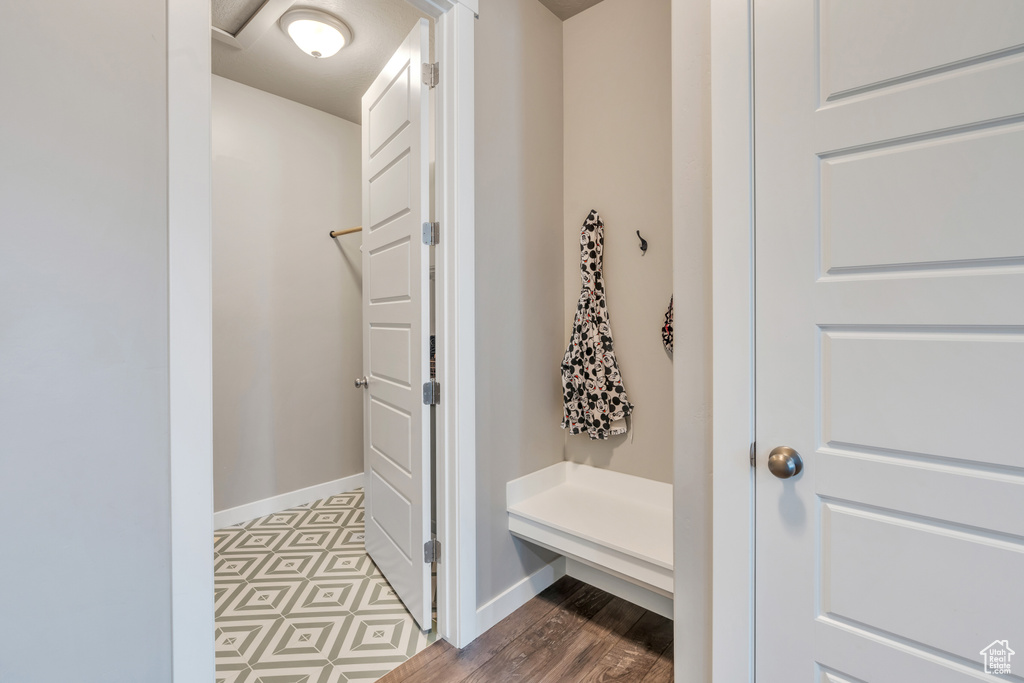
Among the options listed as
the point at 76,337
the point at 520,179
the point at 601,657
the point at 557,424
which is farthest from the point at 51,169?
the point at 601,657

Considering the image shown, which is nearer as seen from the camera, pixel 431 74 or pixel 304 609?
pixel 431 74

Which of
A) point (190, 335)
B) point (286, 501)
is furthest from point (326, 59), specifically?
point (286, 501)

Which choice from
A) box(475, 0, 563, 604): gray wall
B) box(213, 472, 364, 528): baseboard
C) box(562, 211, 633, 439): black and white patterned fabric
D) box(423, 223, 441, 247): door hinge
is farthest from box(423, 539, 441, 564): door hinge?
box(213, 472, 364, 528): baseboard

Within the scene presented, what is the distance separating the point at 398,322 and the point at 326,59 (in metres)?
1.68

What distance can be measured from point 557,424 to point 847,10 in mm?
1717

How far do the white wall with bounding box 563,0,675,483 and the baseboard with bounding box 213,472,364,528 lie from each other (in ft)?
6.16

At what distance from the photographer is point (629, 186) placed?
2021 millimetres

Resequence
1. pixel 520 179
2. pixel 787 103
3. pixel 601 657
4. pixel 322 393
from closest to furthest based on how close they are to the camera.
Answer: pixel 787 103, pixel 601 657, pixel 520 179, pixel 322 393

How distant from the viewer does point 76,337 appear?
894 millimetres

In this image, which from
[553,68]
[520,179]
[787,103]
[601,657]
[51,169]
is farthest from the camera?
[553,68]

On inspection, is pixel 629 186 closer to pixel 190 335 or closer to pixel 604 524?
pixel 604 524

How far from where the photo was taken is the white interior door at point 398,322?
1.72 m

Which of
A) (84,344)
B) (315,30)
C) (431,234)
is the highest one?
(315,30)

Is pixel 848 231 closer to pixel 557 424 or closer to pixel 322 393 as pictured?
pixel 557 424
